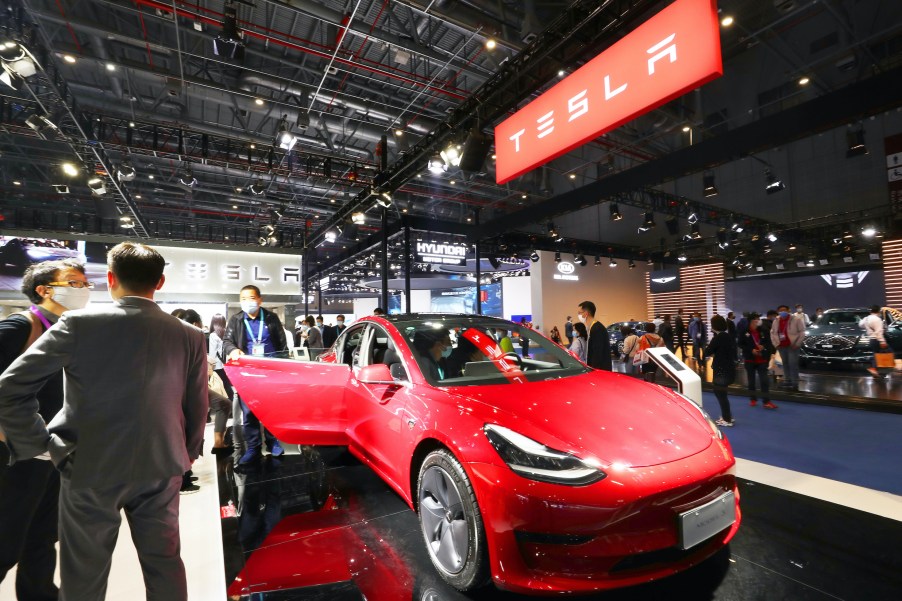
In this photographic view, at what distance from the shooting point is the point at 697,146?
24.7ft

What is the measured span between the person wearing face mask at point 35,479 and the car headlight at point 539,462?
1.74 meters

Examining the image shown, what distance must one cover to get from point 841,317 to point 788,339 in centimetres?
401

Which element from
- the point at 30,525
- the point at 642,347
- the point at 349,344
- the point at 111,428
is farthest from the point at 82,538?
the point at 642,347

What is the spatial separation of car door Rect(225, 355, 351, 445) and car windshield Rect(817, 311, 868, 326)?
11.5 meters

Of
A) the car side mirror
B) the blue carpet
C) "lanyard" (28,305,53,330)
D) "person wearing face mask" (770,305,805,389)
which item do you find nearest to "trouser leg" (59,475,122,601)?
"lanyard" (28,305,53,330)

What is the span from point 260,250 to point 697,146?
10.6 metres

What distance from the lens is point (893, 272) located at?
1173 centimetres

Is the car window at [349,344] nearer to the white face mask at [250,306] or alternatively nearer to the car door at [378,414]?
the car door at [378,414]

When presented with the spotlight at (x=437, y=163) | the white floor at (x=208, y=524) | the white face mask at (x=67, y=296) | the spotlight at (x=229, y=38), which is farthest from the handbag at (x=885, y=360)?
the spotlight at (x=229, y=38)

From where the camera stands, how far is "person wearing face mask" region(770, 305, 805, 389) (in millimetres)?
6957

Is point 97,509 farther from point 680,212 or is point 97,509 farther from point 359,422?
point 680,212

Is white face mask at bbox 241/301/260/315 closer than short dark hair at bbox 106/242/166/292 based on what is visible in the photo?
No

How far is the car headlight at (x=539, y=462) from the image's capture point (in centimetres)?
154

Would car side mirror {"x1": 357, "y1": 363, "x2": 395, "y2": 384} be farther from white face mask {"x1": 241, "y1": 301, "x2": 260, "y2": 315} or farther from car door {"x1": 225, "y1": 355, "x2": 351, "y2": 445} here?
white face mask {"x1": 241, "y1": 301, "x2": 260, "y2": 315}
